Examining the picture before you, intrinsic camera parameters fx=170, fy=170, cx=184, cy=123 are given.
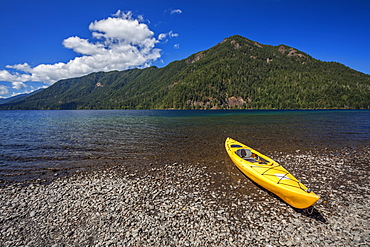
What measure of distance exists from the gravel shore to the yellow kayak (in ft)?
2.38

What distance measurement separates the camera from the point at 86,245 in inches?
275

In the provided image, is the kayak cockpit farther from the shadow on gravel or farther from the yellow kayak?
the shadow on gravel

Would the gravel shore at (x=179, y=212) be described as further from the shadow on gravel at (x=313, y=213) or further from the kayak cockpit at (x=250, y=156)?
A: the kayak cockpit at (x=250, y=156)

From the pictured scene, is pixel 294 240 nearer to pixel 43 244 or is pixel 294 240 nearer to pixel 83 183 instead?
pixel 43 244

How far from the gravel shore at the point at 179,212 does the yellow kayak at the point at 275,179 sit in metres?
0.72

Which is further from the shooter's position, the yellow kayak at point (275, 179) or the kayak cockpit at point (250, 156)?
the kayak cockpit at point (250, 156)

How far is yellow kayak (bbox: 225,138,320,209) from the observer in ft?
28.2

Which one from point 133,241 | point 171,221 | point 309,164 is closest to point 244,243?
point 171,221

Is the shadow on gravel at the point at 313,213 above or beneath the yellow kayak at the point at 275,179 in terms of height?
beneath

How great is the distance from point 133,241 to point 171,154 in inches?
532

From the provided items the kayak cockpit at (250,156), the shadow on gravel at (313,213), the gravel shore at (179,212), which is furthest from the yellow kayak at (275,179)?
the gravel shore at (179,212)

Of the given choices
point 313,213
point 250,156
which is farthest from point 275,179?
point 250,156

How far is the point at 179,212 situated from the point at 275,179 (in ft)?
20.0

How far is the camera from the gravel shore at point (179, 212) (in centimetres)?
723
